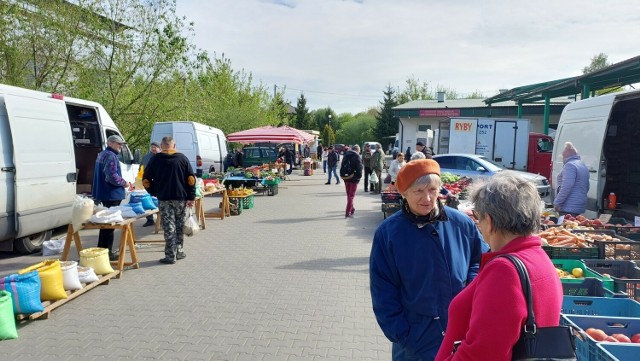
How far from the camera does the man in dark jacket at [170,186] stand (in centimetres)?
727

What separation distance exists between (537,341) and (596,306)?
7.19ft

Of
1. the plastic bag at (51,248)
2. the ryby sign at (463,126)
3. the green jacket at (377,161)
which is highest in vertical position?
the ryby sign at (463,126)

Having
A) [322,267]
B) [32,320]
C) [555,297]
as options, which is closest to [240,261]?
[322,267]

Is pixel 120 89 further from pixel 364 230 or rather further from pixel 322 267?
pixel 322 267

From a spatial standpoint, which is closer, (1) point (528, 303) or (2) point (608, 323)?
(1) point (528, 303)

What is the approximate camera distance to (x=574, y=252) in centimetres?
467

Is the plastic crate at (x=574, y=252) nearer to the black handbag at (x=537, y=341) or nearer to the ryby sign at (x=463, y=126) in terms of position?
the black handbag at (x=537, y=341)

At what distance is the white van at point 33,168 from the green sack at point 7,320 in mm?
2700

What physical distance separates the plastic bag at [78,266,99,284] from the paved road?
190 mm

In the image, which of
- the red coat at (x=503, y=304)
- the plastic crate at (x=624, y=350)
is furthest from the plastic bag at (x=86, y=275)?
the plastic crate at (x=624, y=350)

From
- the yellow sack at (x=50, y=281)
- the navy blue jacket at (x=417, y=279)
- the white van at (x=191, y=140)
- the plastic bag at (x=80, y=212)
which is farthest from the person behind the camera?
the white van at (x=191, y=140)

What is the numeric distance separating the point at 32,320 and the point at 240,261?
10.8 feet

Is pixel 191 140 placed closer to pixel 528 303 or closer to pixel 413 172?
pixel 413 172

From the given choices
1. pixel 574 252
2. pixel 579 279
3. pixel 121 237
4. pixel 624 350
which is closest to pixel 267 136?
pixel 121 237
